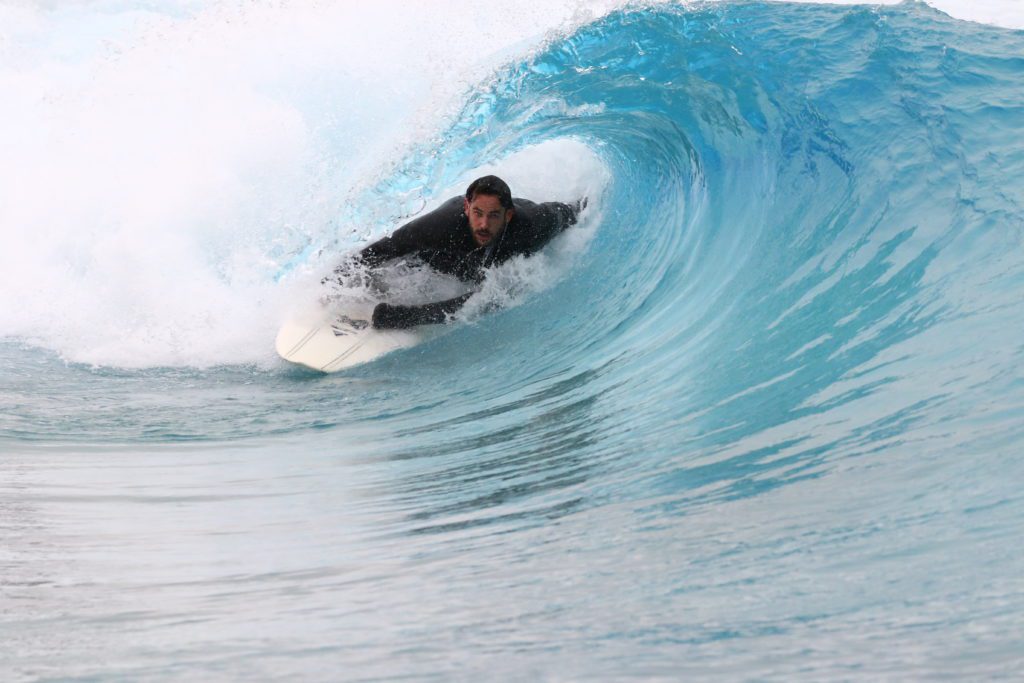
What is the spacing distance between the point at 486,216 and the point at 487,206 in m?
0.06

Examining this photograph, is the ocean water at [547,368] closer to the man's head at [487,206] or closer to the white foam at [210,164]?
the white foam at [210,164]

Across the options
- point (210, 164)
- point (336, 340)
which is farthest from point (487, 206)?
point (210, 164)

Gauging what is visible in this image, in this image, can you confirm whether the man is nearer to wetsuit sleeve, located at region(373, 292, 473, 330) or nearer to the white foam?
wetsuit sleeve, located at region(373, 292, 473, 330)

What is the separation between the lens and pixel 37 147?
370 inches

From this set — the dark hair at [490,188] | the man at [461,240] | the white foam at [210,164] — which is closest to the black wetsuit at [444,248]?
the man at [461,240]

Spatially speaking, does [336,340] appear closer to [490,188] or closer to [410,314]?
[410,314]

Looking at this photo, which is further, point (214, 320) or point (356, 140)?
point (356, 140)

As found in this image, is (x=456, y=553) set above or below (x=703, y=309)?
below

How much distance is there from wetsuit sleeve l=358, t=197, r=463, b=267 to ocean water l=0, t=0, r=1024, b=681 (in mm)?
491

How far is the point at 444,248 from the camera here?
578 cm

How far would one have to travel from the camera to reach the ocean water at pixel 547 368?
2.29 metres

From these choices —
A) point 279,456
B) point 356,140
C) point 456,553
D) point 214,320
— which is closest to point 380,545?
point 456,553

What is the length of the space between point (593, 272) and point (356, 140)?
10.6ft

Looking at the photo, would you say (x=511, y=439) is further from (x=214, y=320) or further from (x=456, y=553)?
(x=214, y=320)
